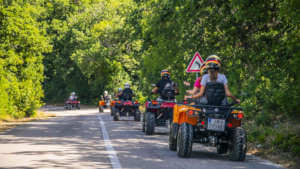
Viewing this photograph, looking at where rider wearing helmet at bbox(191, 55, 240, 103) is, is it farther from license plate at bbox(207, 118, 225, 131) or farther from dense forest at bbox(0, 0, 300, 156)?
dense forest at bbox(0, 0, 300, 156)

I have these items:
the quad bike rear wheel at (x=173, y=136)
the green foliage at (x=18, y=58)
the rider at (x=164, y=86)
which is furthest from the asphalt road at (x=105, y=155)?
the green foliage at (x=18, y=58)

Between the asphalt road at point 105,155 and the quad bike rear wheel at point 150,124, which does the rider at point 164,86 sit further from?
the asphalt road at point 105,155

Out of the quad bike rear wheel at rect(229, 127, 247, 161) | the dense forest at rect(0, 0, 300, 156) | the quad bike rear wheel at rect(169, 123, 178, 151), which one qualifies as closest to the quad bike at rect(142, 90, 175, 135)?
the dense forest at rect(0, 0, 300, 156)

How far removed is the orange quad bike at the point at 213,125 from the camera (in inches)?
391

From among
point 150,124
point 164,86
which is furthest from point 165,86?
point 150,124

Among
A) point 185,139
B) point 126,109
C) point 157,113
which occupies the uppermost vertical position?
point 126,109

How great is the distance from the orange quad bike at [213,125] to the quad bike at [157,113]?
556 centimetres

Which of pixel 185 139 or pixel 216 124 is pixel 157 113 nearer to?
pixel 185 139

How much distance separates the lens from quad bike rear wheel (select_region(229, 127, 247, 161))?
9898 mm

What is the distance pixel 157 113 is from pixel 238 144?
6681 mm

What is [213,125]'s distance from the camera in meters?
9.91

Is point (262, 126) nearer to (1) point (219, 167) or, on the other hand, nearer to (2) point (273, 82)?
(2) point (273, 82)

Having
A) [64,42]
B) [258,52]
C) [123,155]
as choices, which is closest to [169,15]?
[258,52]

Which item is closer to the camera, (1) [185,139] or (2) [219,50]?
(1) [185,139]
